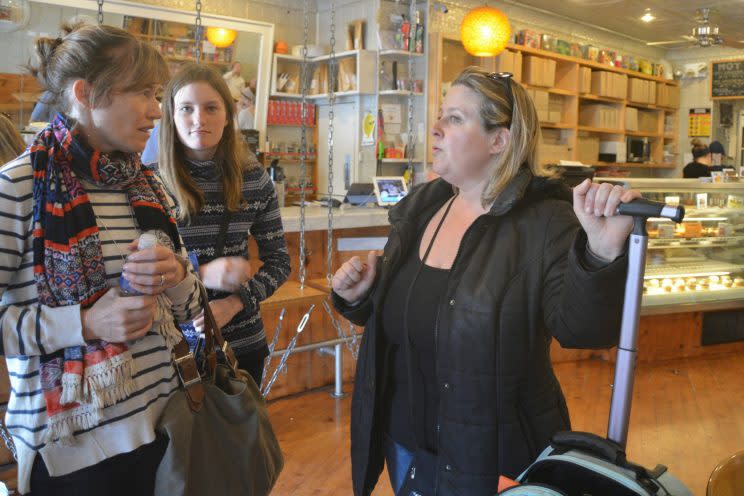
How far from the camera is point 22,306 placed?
120 cm

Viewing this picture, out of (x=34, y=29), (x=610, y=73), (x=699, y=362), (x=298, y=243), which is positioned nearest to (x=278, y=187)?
(x=298, y=243)

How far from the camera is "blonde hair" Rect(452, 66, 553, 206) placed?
1691mm

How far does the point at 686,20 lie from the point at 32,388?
9.89 metres

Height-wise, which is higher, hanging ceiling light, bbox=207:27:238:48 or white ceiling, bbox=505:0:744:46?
white ceiling, bbox=505:0:744:46

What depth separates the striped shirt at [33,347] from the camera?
1.16m

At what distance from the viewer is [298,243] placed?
420 cm

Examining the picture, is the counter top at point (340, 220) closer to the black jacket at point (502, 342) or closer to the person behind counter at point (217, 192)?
the person behind counter at point (217, 192)

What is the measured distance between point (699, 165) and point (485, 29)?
4.33 m

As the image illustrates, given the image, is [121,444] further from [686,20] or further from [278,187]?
[686,20]

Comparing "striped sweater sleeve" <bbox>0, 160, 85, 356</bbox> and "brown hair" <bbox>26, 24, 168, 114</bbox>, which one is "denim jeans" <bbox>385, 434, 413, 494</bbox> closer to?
"striped sweater sleeve" <bbox>0, 160, 85, 356</bbox>

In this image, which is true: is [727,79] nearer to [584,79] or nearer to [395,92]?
[584,79]

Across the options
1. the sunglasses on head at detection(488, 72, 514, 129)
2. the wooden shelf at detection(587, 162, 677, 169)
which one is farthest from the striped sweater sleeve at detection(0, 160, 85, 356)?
the wooden shelf at detection(587, 162, 677, 169)

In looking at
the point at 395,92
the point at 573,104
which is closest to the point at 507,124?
the point at 395,92

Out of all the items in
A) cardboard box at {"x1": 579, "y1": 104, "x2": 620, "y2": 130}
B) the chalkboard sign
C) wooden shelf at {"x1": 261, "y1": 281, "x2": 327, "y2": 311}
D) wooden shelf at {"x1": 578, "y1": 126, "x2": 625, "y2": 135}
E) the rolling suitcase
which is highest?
the chalkboard sign
